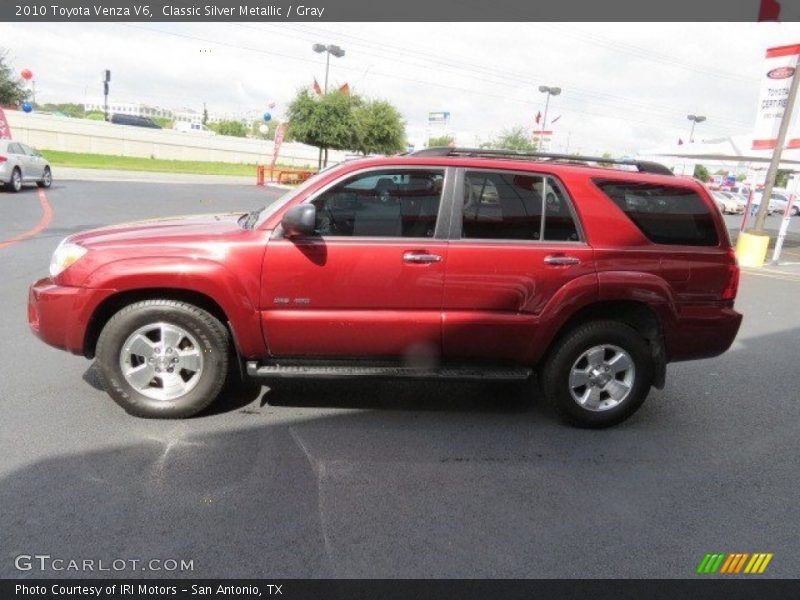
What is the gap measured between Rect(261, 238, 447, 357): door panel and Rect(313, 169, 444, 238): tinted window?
120 mm

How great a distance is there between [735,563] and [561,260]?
6.28 feet

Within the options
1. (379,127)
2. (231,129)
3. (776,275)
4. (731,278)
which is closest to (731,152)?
(776,275)

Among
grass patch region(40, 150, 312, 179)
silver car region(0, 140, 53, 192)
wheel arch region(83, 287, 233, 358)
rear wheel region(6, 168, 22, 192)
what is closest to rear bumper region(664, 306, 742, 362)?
wheel arch region(83, 287, 233, 358)

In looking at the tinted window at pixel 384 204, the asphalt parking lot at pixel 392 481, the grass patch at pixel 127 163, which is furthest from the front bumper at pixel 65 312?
the grass patch at pixel 127 163

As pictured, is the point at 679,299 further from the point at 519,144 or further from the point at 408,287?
the point at 519,144

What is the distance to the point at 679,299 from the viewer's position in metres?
4.07

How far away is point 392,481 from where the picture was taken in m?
3.29

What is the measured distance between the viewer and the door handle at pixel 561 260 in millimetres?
3842

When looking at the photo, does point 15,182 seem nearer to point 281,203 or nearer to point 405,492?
point 281,203

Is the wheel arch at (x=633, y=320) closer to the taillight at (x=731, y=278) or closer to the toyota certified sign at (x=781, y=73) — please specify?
the taillight at (x=731, y=278)

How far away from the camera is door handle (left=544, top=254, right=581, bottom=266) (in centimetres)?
384

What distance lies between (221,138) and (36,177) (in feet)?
111

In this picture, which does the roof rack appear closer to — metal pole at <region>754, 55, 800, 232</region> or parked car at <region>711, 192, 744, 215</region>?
metal pole at <region>754, 55, 800, 232</region>

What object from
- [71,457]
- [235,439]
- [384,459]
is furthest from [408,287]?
[71,457]
